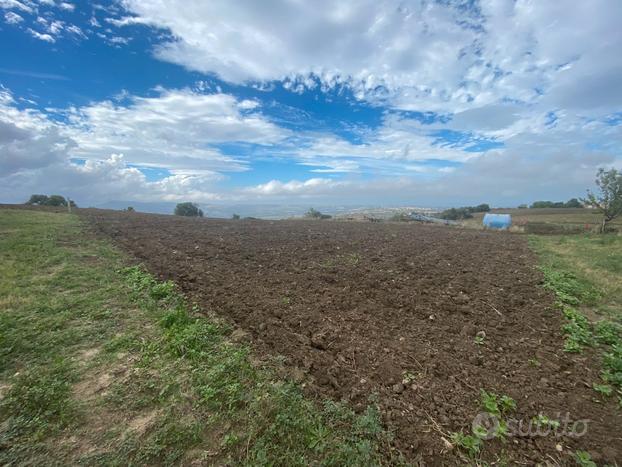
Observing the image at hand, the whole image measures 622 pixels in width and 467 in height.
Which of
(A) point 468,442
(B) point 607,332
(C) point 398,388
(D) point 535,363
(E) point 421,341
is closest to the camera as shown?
(A) point 468,442

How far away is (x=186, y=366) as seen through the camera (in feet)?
10.8

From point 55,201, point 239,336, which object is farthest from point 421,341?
point 55,201

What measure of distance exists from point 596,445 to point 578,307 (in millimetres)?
4501

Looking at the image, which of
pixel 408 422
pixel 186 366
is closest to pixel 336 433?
pixel 408 422

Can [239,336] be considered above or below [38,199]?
below

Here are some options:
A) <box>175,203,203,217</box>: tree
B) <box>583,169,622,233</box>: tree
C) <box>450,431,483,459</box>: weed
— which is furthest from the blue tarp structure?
<box>175,203,203,217</box>: tree

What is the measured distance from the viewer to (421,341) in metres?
4.15

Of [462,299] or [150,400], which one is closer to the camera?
[150,400]

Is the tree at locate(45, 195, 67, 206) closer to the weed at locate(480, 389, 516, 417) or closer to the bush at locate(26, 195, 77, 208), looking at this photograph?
the bush at locate(26, 195, 77, 208)

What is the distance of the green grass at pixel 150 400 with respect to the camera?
88.9 inches

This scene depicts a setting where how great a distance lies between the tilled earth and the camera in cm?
266

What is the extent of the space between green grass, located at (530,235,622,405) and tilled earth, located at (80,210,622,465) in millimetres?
180

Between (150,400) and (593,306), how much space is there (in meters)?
8.56

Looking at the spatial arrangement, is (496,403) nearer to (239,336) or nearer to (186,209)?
(239,336)
